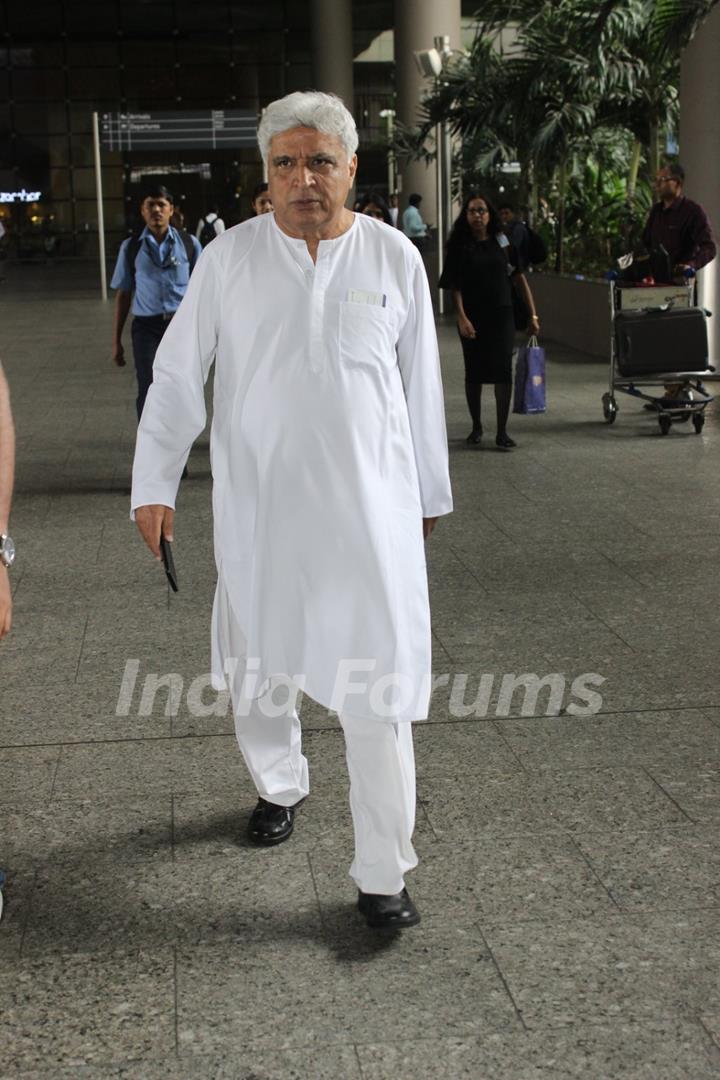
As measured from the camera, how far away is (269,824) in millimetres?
3900

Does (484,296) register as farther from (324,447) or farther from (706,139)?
(324,447)

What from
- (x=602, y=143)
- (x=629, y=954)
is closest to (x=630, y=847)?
(x=629, y=954)

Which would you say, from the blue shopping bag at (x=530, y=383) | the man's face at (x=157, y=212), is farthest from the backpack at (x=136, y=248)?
the blue shopping bag at (x=530, y=383)

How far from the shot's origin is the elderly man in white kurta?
132 inches

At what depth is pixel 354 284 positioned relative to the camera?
3.41 m

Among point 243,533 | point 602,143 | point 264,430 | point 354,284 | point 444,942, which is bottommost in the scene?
point 444,942

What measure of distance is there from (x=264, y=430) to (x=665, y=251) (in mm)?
8641

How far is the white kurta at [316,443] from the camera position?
11.0ft

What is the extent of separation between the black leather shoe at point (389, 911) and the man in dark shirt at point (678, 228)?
29.2 feet

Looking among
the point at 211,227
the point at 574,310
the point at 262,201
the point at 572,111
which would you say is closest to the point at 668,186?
the point at 262,201

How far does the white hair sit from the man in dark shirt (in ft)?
27.9

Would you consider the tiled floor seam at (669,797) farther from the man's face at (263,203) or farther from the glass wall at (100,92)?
the glass wall at (100,92)

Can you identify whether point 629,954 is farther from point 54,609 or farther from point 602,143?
point 602,143

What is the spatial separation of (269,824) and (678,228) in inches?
352
